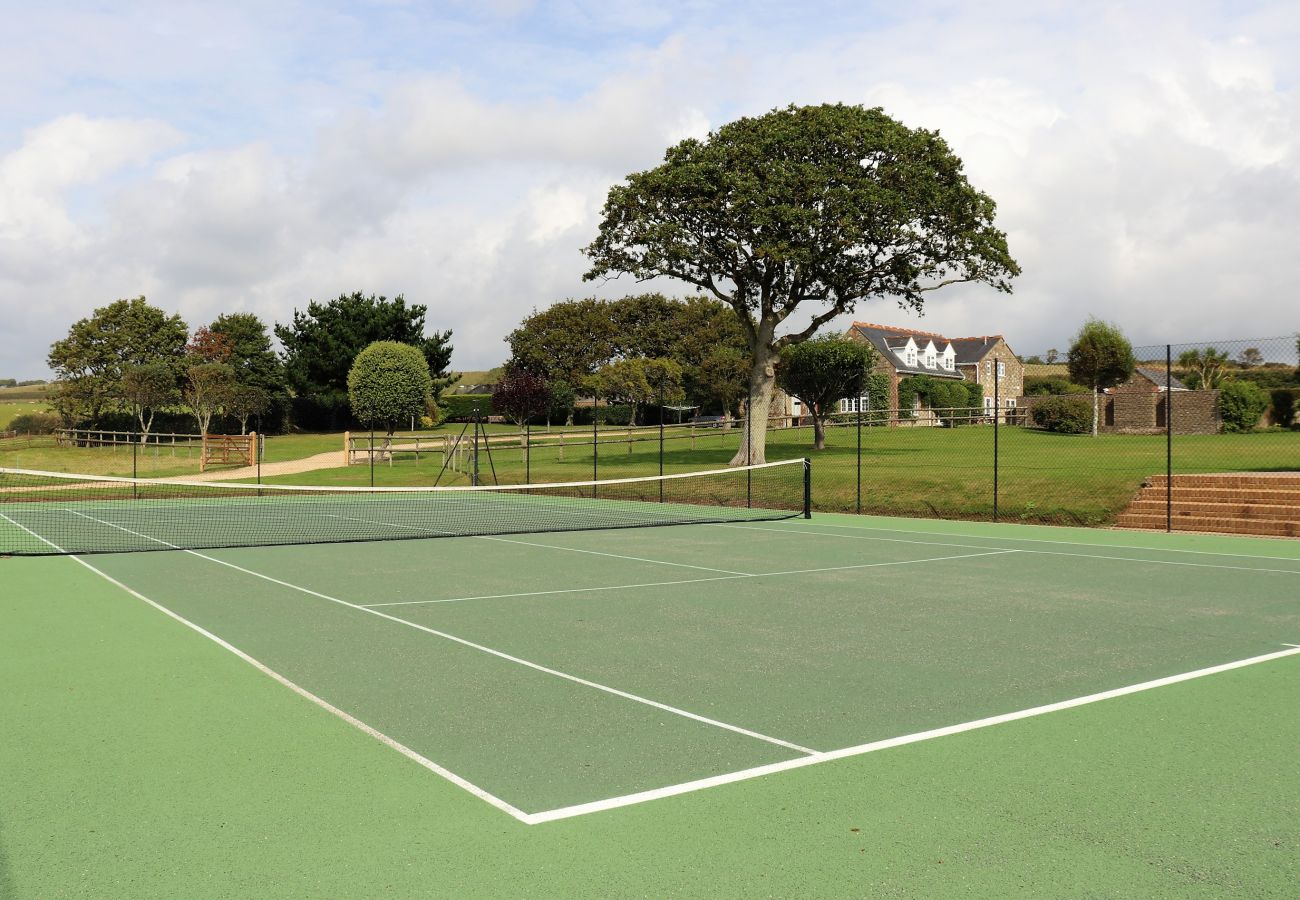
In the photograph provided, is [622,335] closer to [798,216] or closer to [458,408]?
[458,408]

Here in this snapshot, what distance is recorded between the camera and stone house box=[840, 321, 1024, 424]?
72.5m

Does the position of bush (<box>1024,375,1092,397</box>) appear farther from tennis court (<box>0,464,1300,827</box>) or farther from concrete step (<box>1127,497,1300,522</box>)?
tennis court (<box>0,464,1300,827</box>)

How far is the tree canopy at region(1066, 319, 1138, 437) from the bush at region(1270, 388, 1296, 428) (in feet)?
34.5

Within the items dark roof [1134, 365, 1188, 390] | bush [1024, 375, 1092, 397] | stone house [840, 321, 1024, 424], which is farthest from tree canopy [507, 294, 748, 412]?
dark roof [1134, 365, 1188, 390]

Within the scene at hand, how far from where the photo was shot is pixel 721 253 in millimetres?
32688

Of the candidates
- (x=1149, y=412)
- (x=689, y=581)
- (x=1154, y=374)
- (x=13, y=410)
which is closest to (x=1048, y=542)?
(x=689, y=581)

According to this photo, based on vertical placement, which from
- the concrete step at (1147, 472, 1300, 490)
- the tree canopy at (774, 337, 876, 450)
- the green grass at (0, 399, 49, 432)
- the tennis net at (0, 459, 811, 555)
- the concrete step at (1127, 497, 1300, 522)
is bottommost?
the tennis net at (0, 459, 811, 555)

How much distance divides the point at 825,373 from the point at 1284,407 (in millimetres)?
17321

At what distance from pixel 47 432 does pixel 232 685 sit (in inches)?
2213

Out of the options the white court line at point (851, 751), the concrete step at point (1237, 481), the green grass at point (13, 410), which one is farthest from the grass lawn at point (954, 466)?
the green grass at point (13, 410)

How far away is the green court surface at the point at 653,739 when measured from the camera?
4.04 metres

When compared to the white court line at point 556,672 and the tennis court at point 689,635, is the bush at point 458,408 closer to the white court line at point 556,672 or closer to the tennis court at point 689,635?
the tennis court at point 689,635

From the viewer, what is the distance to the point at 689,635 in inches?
346

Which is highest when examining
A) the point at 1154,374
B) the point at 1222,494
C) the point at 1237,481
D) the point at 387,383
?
the point at 1154,374
